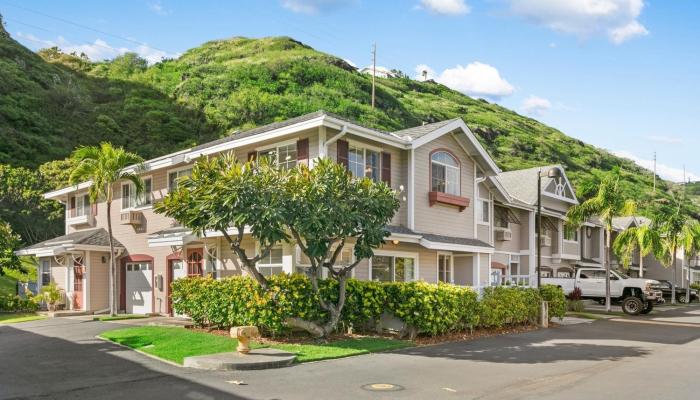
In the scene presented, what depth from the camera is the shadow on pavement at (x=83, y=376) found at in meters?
10.5

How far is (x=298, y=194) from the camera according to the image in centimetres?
1584

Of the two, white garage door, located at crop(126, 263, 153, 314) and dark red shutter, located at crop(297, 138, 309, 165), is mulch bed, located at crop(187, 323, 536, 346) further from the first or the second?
white garage door, located at crop(126, 263, 153, 314)

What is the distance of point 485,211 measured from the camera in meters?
30.2

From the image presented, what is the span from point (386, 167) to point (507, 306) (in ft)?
19.9

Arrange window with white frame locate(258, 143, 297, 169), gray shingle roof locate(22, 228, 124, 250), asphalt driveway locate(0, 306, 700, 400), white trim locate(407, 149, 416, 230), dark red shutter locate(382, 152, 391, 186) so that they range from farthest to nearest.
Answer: gray shingle roof locate(22, 228, 124, 250) < white trim locate(407, 149, 416, 230) < dark red shutter locate(382, 152, 391, 186) < window with white frame locate(258, 143, 297, 169) < asphalt driveway locate(0, 306, 700, 400)

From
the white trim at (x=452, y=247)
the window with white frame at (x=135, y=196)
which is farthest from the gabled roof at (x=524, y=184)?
the window with white frame at (x=135, y=196)

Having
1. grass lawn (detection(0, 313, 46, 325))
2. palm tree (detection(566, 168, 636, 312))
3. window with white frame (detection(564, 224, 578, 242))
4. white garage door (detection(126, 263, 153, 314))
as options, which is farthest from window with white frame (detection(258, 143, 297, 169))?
window with white frame (detection(564, 224, 578, 242))

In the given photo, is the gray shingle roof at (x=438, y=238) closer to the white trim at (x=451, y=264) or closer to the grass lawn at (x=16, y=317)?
the white trim at (x=451, y=264)

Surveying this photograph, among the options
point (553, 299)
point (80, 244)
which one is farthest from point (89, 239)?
point (553, 299)

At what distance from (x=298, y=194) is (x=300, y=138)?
4626 mm

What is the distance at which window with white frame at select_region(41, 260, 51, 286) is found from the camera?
3036 cm

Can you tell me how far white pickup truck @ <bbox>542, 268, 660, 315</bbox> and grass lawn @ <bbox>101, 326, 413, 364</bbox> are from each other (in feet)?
55.1

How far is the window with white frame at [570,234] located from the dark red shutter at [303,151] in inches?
974

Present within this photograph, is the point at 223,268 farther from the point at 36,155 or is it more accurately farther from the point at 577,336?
the point at 36,155
